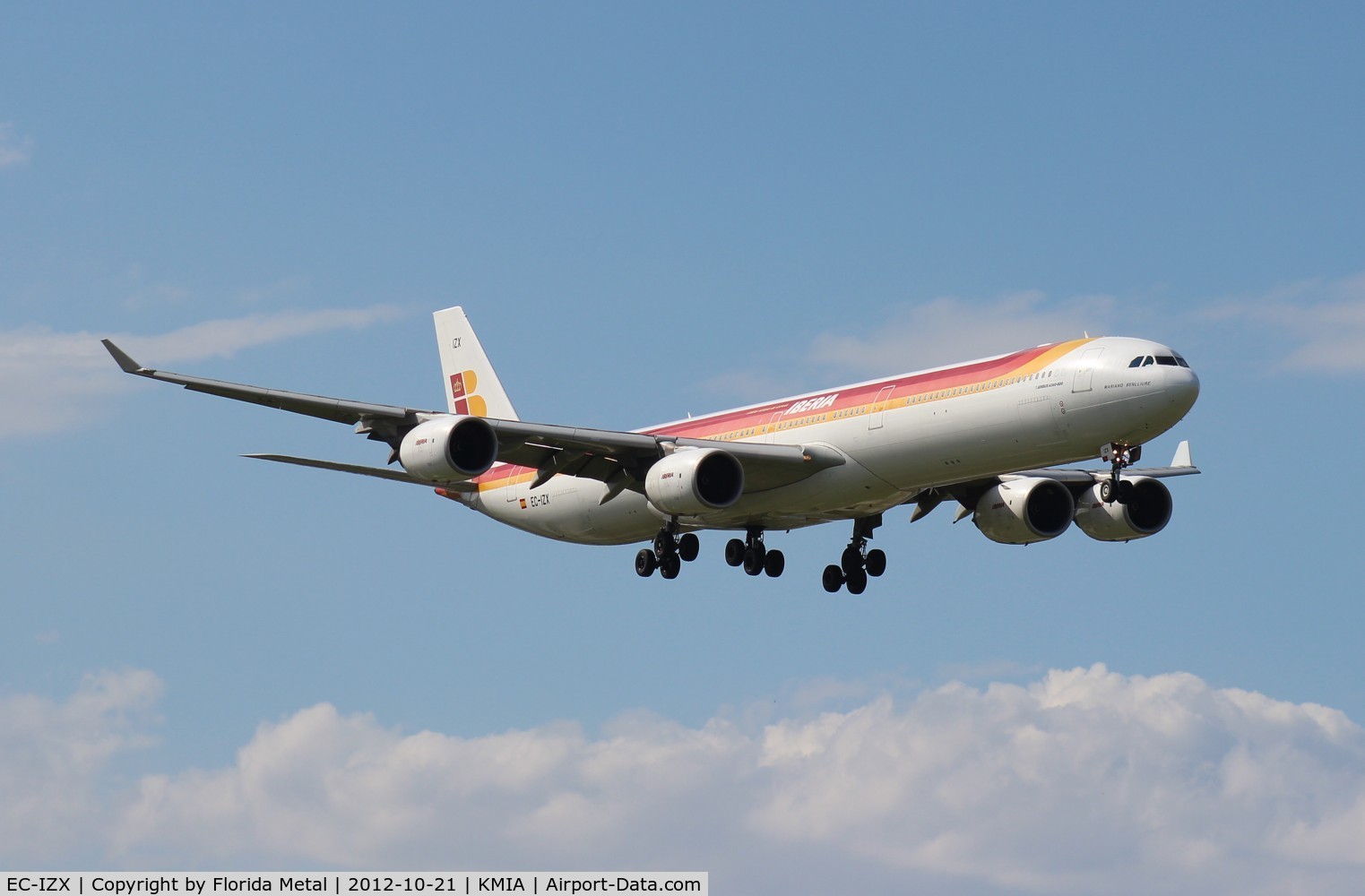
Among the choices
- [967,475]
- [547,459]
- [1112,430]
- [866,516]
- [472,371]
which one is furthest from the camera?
[472,371]

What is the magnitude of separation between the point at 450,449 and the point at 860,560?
47.2 ft

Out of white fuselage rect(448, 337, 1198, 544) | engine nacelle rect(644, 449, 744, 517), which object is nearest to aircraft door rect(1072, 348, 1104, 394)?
white fuselage rect(448, 337, 1198, 544)

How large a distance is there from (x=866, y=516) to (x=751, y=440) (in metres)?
4.92

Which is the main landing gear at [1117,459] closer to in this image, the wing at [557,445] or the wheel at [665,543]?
the wing at [557,445]

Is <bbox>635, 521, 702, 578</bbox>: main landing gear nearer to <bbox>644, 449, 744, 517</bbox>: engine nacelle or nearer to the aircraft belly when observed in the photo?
the aircraft belly

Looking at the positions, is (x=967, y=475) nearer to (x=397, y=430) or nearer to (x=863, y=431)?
(x=863, y=431)

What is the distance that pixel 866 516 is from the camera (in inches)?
1991

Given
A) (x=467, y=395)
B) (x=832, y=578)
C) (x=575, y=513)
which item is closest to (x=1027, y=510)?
(x=832, y=578)

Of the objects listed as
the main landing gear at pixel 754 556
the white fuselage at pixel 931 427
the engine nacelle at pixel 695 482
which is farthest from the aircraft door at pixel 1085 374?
the main landing gear at pixel 754 556

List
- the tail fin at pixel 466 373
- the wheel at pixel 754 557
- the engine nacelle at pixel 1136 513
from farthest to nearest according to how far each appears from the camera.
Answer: the tail fin at pixel 466 373
the wheel at pixel 754 557
the engine nacelle at pixel 1136 513

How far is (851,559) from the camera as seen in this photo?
5141 cm

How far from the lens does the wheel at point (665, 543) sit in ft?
160

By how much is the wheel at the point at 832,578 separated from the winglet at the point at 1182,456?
10.3m

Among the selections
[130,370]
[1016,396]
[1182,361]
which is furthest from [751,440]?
[130,370]
